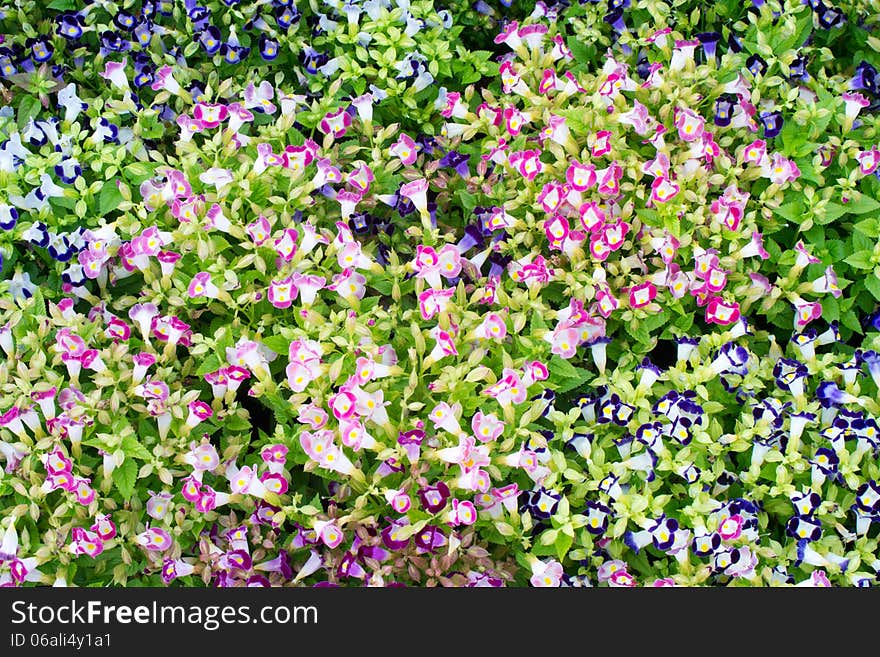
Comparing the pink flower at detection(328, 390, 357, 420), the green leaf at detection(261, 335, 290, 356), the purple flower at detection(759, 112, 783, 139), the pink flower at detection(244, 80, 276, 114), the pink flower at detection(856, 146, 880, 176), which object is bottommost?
the pink flower at detection(328, 390, 357, 420)

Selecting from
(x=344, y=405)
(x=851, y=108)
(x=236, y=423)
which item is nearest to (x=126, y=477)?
(x=236, y=423)

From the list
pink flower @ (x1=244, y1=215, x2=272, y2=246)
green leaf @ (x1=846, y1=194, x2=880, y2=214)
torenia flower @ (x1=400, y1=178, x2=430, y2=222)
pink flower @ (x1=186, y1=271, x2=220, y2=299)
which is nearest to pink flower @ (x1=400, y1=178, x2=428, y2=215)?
torenia flower @ (x1=400, y1=178, x2=430, y2=222)

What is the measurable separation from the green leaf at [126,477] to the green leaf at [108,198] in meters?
0.95

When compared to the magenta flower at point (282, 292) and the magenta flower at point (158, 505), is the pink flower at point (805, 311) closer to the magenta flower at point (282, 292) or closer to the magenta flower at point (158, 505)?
→ the magenta flower at point (282, 292)

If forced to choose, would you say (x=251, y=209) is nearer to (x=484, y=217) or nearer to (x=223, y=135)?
(x=223, y=135)

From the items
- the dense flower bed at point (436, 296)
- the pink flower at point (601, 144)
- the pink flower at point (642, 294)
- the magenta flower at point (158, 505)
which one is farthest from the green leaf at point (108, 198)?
the pink flower at point (642, 294)

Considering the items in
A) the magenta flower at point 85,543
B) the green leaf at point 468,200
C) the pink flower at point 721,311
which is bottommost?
the magenta flower at point 85,543

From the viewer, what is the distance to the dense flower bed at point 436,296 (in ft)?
8.73

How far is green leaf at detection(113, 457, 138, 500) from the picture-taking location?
263 centimetres

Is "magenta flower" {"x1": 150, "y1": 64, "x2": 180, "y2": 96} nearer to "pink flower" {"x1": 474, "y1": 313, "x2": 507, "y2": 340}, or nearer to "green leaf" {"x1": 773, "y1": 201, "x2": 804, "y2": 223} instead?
"pink flower" {"x1": 474, "y1": 313, "x2": 507, "y2": 340}

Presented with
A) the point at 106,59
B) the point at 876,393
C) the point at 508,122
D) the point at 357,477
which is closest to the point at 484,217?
the point at 508,122

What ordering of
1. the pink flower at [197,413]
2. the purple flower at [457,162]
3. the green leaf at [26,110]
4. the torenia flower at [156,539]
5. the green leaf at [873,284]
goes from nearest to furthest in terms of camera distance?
the torenia flower at [156,539] → the pink flower at [197,413] → the green leaf at [873,284] → the purple flower at [457,162] → the green leaf at [26,110]

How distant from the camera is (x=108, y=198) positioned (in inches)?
125

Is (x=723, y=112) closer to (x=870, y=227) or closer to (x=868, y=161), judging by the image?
(x=868, y=161)
